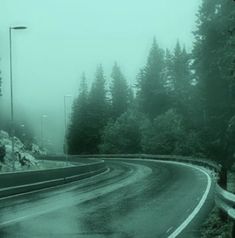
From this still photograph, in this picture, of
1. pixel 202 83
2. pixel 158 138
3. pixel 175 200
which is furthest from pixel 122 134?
pixel 175 200

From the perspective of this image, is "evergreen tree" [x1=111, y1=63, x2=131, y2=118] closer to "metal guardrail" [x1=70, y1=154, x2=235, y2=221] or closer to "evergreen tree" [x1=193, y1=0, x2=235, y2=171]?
"metal guardrail" [x1=70, y1=154, x2=235, y2=221]

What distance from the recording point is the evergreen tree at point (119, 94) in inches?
4916

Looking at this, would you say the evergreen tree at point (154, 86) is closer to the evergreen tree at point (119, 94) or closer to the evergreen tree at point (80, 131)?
the evergreen tree at point (119, 94)

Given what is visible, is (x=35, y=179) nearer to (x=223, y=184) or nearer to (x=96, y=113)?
(x=223, y=184)

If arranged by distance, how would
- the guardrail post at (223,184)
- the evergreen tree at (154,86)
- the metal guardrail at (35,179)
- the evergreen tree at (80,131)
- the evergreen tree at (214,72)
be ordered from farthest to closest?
1. the evergreen tree at (80,131)
2. the evergreen tree at (154,86)
3. the evergreen tree at (214,72)
4. the metal guardrail at (35,179)
5. the guardrail post at (223,184)

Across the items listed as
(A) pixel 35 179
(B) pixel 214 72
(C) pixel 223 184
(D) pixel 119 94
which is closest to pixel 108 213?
(C) pixel 223 184

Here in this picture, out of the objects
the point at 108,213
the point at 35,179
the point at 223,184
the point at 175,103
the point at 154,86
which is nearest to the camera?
the point at 223,184

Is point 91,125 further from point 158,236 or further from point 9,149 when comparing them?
point 158,236

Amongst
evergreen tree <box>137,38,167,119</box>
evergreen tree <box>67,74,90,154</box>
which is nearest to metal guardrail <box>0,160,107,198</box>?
evergreen tree <box>137,38,167,119</box>

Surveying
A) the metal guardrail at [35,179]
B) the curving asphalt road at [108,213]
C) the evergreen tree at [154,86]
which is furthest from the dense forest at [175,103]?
the metal guardrail at [35,179]

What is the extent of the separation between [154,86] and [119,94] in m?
22.3

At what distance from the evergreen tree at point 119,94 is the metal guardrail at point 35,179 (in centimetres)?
8385

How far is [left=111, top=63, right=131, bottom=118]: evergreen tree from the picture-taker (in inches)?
4916

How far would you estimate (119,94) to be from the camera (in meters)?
125
